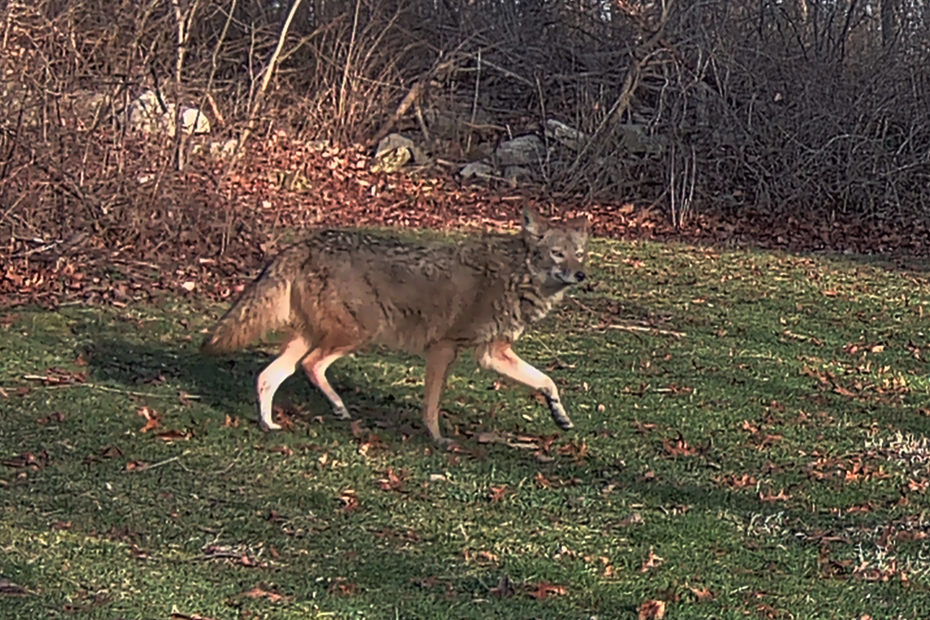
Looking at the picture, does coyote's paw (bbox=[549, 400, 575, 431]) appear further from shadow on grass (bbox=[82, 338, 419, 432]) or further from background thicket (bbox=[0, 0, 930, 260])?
background thicket (bbox=[0, 0, 930, 260])

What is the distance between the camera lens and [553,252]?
8.71m

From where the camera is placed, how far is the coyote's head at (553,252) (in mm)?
8648

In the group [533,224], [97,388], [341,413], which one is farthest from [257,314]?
[533,224]

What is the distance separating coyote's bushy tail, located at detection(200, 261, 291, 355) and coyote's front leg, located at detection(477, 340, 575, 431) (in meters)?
1.35

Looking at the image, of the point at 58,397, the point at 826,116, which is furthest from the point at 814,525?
the point at 826,116

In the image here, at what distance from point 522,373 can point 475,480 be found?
1.27 m

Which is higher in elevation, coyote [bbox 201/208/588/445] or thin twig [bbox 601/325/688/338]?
A: coyote [bbox 201/208/588/445]

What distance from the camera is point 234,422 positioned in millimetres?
8500

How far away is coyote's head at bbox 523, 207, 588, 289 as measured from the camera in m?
8.65

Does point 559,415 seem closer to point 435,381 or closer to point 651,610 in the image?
point 435,381

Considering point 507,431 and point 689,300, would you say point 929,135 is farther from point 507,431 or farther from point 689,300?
point 507,431

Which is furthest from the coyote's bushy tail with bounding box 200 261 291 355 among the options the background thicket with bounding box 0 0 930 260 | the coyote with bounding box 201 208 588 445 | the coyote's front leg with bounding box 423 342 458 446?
the background thicket with bounding box 0 0 930 260

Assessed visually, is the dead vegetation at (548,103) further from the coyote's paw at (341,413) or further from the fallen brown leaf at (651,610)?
the fallen brown leaf at (651,610)

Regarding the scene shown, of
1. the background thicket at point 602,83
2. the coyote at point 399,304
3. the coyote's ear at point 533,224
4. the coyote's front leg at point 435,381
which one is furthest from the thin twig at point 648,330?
the background thicket at point 602,83
